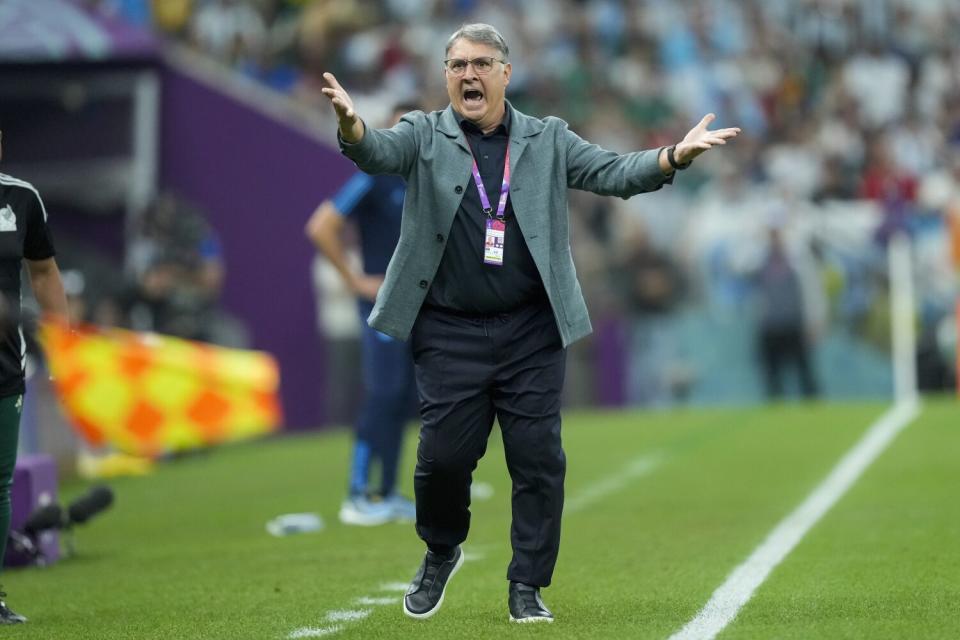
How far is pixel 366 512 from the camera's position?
32.3 feet

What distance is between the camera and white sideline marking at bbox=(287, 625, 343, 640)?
5.97m

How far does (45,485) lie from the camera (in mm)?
8930

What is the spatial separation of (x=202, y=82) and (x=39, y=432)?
14.1 feet

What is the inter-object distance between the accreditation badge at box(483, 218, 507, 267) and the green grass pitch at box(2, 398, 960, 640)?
121cm

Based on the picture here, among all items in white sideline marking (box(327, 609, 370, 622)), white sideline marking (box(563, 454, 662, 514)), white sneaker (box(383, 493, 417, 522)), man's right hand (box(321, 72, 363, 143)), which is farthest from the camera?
white sideline marking (box(563, 454, 662, 514))

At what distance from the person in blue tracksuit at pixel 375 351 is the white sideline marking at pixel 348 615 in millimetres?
3079

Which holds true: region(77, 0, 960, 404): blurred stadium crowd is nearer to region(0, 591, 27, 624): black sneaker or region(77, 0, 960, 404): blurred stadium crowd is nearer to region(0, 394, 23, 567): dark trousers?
region(0, 394, 23, 567): dark trousers

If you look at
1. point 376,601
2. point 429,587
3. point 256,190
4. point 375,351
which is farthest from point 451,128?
point 256,190

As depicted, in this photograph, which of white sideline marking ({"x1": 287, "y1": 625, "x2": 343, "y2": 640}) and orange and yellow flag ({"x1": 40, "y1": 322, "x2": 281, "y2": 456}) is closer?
white sideline marking ({"x1": 287, "y1": 625, "x2": 343, "y2": 640})

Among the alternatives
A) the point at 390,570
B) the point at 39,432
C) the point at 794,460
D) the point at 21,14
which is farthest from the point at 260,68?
the point at 390,570

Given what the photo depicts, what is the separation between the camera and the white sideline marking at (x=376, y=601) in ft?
22.1

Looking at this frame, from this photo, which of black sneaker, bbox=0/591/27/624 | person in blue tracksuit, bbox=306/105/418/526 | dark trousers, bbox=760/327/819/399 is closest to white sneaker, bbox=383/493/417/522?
person in blue tracksuit, bbox=306/105/418/526

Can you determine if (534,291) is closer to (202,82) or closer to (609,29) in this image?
(202,82)

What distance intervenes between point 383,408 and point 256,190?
7679 millimetres
